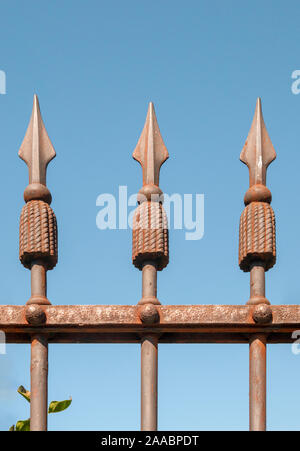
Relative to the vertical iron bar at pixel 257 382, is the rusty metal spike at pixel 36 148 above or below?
above

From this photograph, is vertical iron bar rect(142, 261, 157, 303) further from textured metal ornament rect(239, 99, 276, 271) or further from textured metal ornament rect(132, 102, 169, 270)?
textured metal ornament rect(239, 99, 276, 271)

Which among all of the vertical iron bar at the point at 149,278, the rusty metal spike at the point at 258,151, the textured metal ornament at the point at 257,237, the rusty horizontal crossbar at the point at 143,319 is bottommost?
the rusty horizontal crossbar at the point at 143,319

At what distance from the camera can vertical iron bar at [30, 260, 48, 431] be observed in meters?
7.17

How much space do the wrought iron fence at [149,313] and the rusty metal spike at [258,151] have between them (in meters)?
0.02

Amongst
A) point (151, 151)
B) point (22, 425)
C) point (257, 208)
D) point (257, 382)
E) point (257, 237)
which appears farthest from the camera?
point (22, 425)

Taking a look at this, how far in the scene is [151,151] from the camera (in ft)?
25.6

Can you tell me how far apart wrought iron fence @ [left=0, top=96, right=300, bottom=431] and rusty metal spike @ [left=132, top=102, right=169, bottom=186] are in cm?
1

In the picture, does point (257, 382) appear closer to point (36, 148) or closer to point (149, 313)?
point (149, 313)

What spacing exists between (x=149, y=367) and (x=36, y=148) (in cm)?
192

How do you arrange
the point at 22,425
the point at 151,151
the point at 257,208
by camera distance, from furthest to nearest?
the point at 22,425, the point at 151,151, the point at 257,208

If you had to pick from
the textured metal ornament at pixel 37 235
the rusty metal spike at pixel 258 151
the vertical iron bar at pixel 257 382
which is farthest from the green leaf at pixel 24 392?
the rusty metal spike at pixel 258 151

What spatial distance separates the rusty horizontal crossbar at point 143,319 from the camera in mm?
7348

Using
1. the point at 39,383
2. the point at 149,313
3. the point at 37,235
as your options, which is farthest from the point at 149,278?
the point at 39,383

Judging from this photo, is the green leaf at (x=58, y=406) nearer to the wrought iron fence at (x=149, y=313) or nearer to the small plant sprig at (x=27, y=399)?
the small plant sprig at (x=27, y=399)
